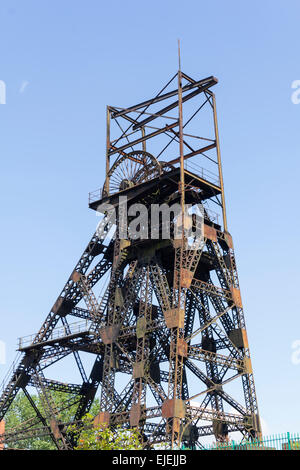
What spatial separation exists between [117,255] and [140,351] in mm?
7324

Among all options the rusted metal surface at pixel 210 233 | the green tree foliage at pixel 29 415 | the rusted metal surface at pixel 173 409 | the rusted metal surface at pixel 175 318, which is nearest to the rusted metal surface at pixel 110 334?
the rusted metal surface at pixel 175 318

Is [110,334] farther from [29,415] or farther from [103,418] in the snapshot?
[29,415]

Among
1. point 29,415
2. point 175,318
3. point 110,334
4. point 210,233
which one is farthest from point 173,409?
point 29,415

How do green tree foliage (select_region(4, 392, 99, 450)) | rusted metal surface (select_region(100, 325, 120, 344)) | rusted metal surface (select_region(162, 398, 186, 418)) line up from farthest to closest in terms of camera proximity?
green tree foliage (select_region(4, 392, 99, 450))
rusted metal surface (select_region(100, 325, 120, 344))
rusted metal surface (select_region(162, 398, 186, 418))

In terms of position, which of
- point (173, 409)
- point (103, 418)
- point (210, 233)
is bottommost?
point (173, 409)

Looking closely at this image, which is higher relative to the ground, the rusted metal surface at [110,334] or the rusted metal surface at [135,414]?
the rusted metal surface at [110,334]

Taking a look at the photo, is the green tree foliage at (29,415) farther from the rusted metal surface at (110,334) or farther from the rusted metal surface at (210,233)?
the rusted metal surface at (210,233)

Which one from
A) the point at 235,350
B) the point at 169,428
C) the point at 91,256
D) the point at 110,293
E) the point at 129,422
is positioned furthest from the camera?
the point at 91,256

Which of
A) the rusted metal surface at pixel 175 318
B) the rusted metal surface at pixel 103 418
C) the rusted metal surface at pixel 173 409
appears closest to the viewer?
the rusted metal surface at pixel 173 409

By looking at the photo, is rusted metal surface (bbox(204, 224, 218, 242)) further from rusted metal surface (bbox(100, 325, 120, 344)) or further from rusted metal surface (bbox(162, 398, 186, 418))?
rusted metal surface (bbox(162, 398, 186, 418))

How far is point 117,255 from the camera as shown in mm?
45688

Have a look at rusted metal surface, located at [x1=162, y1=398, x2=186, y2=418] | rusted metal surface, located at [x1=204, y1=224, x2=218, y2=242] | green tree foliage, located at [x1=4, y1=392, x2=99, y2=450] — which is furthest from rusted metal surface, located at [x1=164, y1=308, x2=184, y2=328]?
green tree foliage, located at [x1=4, y1=392, x2=99, y2=450]
